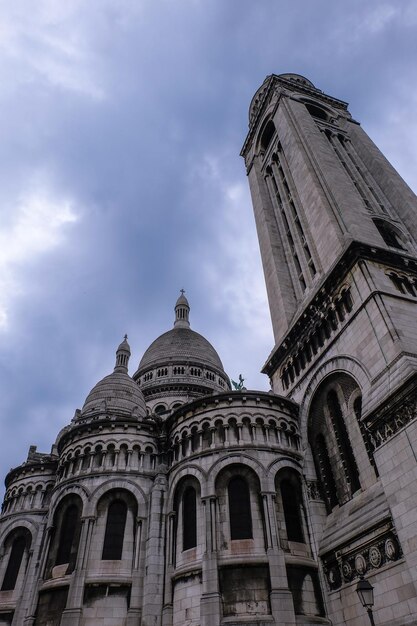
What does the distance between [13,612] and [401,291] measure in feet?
87.3

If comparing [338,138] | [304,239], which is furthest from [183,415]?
[338,138]

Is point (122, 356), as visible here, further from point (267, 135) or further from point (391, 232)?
point (391, 232)

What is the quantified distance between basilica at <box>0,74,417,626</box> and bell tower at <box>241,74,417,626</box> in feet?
0.29

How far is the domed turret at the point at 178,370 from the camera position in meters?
49.2

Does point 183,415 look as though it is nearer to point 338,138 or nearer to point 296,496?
point 296,496

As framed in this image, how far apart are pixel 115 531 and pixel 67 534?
8.81ft

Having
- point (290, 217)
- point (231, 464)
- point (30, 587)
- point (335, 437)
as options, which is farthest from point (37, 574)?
point (290, 217)

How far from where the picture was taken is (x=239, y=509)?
21.4 metres

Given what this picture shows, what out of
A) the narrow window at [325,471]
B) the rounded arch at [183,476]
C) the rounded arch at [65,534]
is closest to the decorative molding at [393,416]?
the narrow window at [325,471]

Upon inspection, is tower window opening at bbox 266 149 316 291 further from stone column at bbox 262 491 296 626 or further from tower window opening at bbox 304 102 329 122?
stone column at bbox 262 491 296 626

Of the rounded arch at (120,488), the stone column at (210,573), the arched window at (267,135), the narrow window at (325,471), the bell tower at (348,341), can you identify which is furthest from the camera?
the arched window at (267,135)

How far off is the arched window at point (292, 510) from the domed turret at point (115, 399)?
15.3m

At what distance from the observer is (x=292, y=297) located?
3209 cm

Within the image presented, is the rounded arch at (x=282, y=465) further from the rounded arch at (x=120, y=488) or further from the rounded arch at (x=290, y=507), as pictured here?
the rounded arch at (x=120, y=488)
